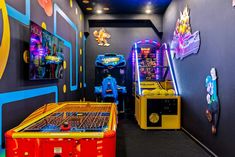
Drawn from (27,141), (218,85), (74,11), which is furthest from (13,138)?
(74,11)

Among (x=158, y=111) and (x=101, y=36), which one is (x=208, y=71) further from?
(x=101, y=36)

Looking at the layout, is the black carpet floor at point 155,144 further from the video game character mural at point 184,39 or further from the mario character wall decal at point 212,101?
the video game character mural at point 184,39

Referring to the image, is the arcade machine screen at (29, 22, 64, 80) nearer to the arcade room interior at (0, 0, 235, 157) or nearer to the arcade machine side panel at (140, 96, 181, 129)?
the arcade room interior at (0, 0, 235, 157)

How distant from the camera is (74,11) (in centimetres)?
557

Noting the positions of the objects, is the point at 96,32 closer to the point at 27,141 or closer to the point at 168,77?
the point at 168,77

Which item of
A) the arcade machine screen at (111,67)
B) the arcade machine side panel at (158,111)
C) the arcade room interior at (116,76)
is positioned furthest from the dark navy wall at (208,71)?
the arcade machine screen at (111,67)

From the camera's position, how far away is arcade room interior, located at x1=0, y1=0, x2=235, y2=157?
1.94m

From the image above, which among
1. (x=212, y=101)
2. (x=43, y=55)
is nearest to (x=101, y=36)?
(x=43, y=55)

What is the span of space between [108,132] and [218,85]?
2.15 meters

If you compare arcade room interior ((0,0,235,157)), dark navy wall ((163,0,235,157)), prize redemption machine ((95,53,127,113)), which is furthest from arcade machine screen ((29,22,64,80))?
prize redemption machine ((95,53,127,113))

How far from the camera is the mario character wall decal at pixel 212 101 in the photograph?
10.7 ft

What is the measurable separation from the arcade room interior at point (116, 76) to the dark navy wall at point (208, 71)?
→ 0.05 ft

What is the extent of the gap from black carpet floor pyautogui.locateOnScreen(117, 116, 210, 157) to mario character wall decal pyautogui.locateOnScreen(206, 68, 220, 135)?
0.52 m

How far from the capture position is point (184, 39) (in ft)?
15.6
